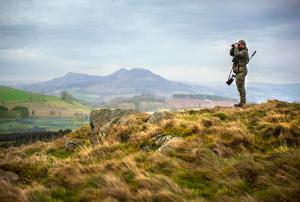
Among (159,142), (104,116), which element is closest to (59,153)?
(159,142)

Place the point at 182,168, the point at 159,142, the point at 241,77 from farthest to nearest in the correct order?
1. the point at 241,77
2. the point at 159,142
3. the point at 182,168

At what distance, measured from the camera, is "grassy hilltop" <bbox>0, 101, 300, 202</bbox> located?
7617 millimetres

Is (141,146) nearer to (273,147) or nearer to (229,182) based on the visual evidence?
(273,147)

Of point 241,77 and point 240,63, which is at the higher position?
point 240,63

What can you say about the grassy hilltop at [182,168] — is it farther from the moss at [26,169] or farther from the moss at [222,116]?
the moss at [222,116]

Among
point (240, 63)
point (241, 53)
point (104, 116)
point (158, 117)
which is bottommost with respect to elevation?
point (104, 116)

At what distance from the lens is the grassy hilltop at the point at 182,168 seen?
7617mm

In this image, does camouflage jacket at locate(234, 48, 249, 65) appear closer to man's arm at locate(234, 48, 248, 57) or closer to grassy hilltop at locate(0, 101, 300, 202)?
man's arm at locate(234, 48, 248, 57)

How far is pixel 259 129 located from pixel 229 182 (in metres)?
5.80

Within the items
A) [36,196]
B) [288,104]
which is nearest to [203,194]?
[36,196]

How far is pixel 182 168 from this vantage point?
9.67 metres

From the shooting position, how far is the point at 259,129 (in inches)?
520

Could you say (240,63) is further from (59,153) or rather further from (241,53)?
(59,153)

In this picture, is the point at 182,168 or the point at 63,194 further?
the point at 182,168
